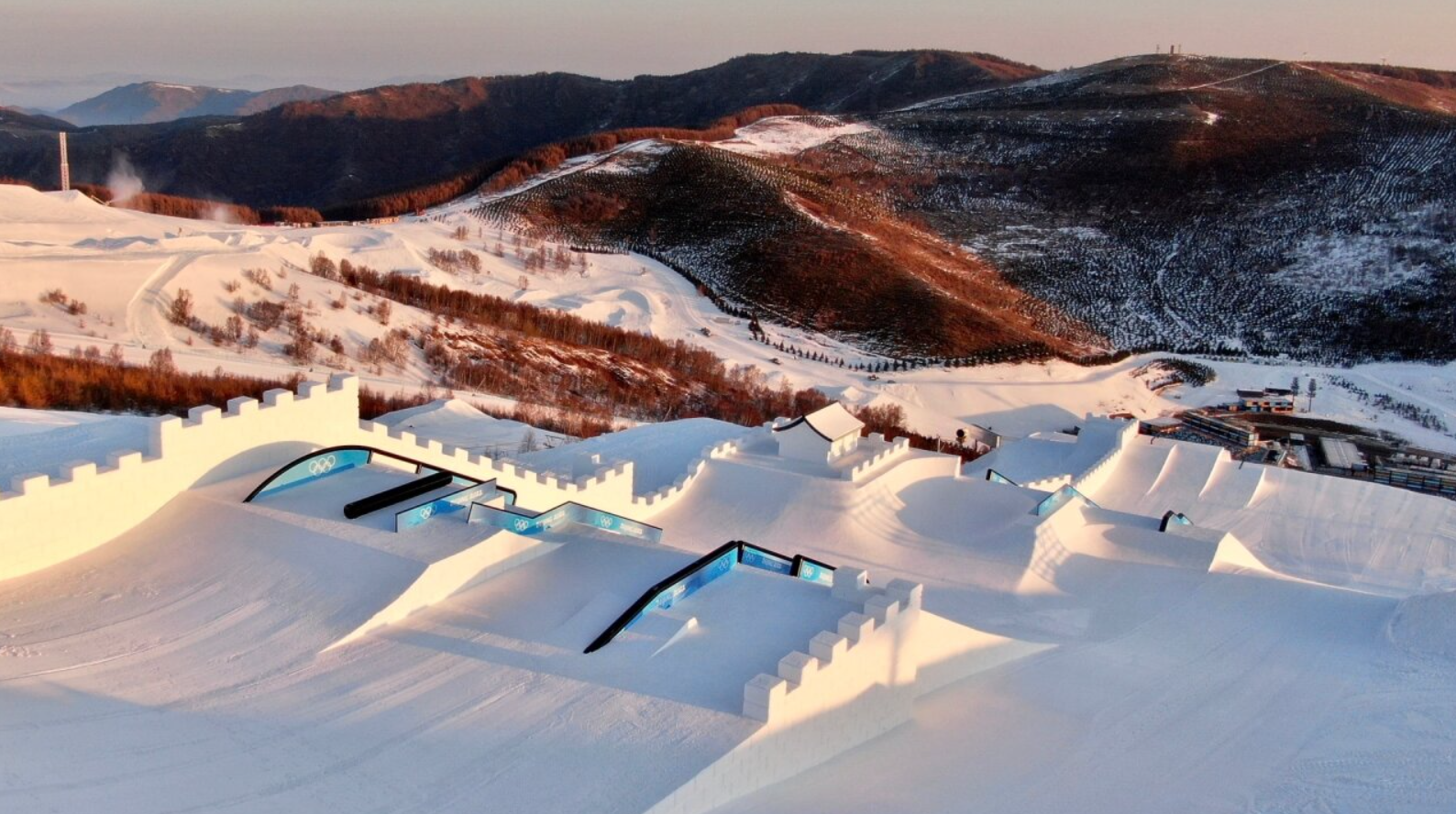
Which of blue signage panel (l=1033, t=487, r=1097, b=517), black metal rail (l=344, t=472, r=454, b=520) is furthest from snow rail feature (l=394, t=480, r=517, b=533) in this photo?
blue signage panel (l=1033, t=487, r=1097, b=517)

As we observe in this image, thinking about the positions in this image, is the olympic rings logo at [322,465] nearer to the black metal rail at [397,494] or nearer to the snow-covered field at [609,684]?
the snow-covered field at [609,684]

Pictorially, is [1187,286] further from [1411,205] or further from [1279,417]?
[1279,417]

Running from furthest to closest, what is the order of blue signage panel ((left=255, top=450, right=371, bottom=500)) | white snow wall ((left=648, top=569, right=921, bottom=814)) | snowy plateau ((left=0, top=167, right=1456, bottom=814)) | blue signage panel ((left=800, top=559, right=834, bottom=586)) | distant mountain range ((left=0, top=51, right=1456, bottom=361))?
distant mountain range ((left=0, top=51, right=1456, bottom=361)) → blue signage panel ((left=800, top=559, right=834, bottom=586)) → blue signage panel ((left=255, top=450, right=371, bottom=500)) → white snow wall ((left=648, top=569, right=921, bottom=814)) → snowy plateau ((left=0, top=167, right=1456, bottom=814))

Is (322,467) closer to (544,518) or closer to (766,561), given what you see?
(544,518)

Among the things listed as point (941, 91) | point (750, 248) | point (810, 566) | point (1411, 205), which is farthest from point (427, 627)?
point (941, 91)

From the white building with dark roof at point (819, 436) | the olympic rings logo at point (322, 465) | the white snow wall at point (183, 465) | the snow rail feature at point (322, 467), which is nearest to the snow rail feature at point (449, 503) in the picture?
the snow rail feature at point (322, 467)

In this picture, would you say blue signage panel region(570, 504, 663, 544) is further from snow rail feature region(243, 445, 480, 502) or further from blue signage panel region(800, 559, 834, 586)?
blue signage panel region(800, 559, 834, 586)
